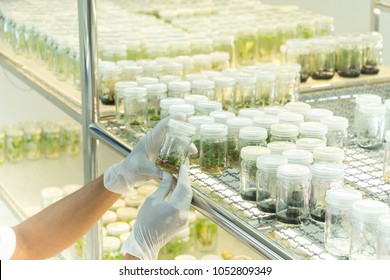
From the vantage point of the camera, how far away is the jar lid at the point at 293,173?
164cm

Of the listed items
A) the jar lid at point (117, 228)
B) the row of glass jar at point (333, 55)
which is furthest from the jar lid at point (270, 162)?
the jar lid at point (117, 228)

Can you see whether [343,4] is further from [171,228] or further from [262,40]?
[171,228]

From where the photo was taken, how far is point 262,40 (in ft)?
10.5

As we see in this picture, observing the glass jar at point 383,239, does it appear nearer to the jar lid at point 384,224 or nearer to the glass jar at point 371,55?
the jar lid at point 384,224

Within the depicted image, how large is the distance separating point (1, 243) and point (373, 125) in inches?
42.8

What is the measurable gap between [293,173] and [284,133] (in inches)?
13.3

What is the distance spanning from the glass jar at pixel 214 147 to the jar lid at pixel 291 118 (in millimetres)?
200

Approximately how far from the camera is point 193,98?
230cm

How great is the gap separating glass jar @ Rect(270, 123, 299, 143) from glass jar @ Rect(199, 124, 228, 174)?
133 millimetres

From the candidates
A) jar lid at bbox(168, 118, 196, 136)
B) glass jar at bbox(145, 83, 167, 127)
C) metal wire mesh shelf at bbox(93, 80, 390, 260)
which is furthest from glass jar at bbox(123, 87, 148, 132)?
jar lid at bbox(168, 118, 196, 136)

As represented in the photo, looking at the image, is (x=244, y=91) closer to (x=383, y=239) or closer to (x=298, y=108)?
(x=298, y=108)

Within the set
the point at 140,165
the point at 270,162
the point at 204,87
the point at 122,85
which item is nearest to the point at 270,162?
the point at 270,162

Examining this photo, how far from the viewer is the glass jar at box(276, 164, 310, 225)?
1643 millimetres

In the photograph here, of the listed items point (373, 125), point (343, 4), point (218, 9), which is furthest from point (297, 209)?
point (343, 4)
